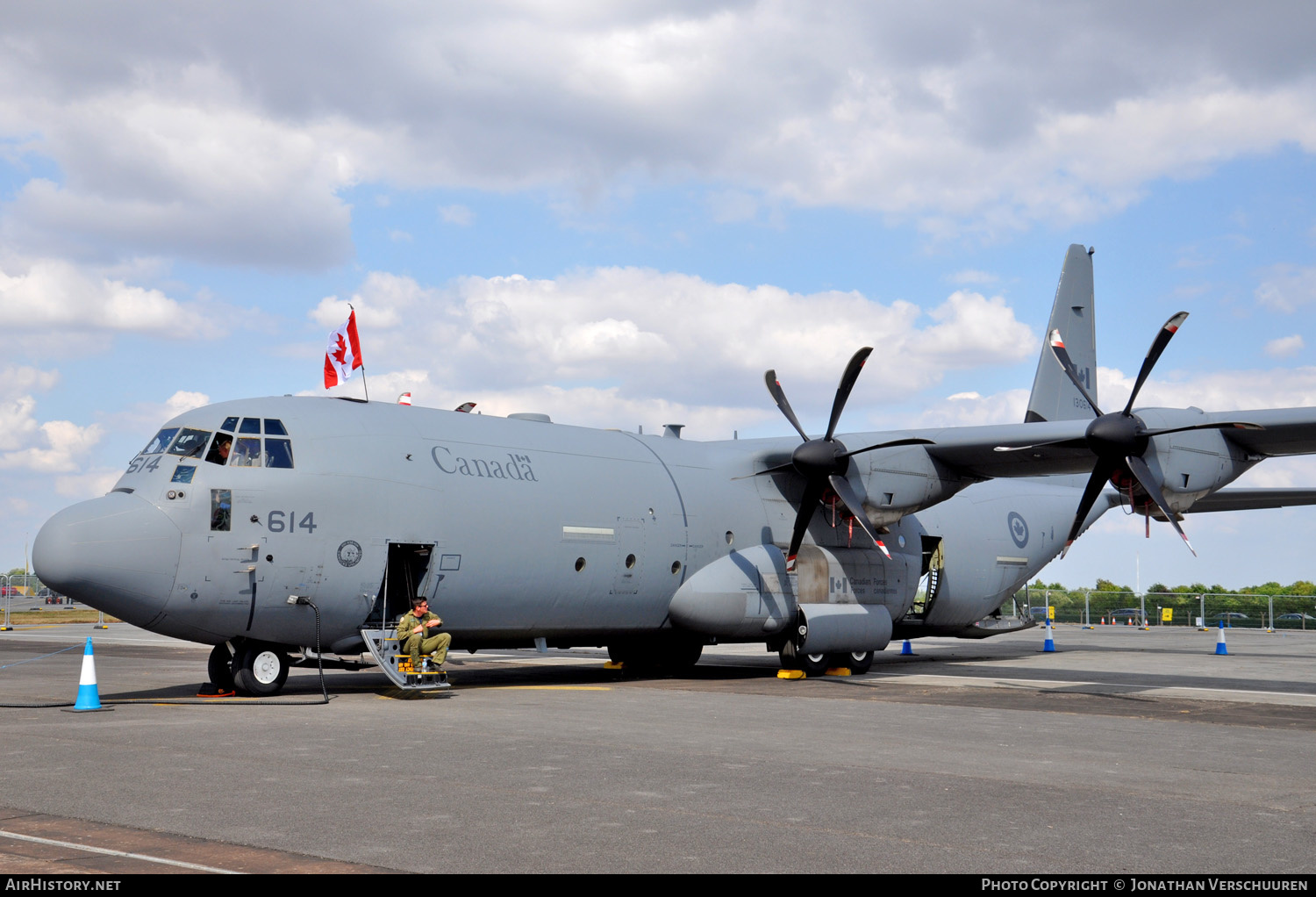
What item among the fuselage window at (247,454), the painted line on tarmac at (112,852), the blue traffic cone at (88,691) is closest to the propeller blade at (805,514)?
the fuselage window at (247,454)

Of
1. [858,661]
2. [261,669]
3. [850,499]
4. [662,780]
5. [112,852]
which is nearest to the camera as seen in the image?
[112,852]

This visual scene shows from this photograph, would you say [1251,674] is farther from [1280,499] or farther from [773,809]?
[773,809]

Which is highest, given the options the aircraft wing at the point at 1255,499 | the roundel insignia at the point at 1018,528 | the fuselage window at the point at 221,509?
the aircraft wing at the point at 1255,499

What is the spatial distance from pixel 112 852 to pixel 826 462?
1543cm

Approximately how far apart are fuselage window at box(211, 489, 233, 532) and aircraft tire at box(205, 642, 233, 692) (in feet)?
6.35

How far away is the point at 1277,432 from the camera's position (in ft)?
60.5

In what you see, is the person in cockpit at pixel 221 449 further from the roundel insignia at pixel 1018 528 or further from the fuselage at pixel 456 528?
the roundel insignia at pixel 1018 528

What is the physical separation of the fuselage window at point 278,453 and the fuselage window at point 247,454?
4.9 inches

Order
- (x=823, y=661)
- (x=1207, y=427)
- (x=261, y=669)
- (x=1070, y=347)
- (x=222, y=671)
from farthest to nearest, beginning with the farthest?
(x=1070, y=347) → (x=823, y=661) → (x=1207, y=427) → (x=222, y=671) → (x=261, y=669)

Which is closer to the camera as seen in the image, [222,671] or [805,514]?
[222,671]

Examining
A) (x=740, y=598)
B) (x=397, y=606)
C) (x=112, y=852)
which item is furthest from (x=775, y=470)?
(x=112, y=852)

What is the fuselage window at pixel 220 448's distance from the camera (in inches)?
601

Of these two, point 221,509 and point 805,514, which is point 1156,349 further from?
point 221,509

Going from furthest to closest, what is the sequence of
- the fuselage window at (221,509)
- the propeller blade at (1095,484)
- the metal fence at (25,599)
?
the metal fence at (25,599)
the propeller blade at (1095,484)
the fuselage window at (221,509)
